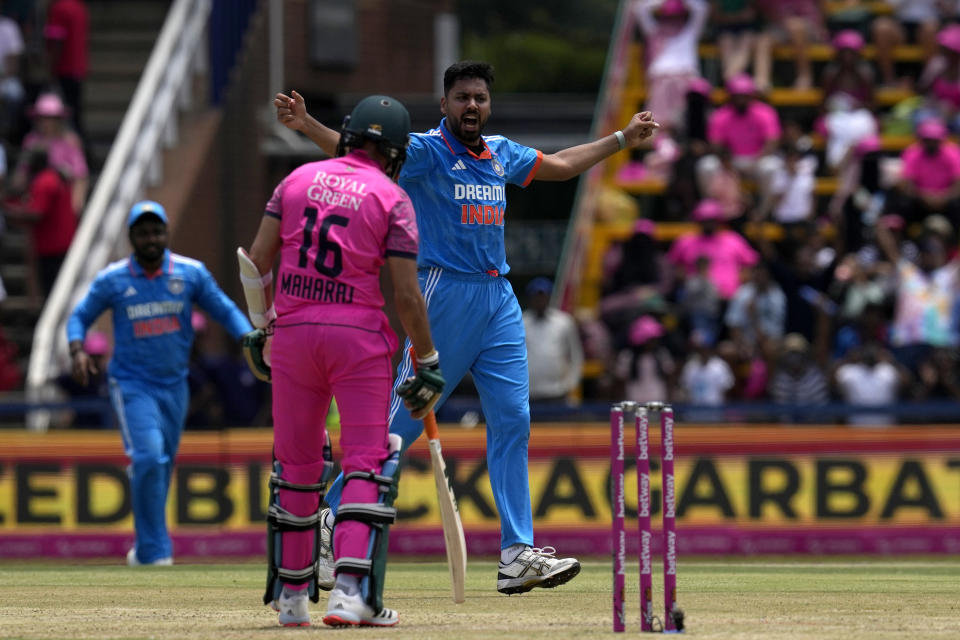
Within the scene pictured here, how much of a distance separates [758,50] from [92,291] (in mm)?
10814

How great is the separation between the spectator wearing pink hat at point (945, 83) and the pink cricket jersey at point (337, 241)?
13.9 m

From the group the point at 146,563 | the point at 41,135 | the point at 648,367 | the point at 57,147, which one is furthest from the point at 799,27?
the point at 146,563

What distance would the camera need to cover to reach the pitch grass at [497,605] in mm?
7578

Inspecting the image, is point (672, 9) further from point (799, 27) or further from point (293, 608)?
point (293, 608)

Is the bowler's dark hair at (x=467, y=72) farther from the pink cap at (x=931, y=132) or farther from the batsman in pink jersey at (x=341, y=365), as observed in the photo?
the pink cap at (x=931, y=132)

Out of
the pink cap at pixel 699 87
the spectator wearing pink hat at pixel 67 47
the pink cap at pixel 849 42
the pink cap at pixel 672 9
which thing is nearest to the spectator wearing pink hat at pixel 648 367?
the pink cap at pixel 699 87

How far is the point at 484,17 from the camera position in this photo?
51.8m

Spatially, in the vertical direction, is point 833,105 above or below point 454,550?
above

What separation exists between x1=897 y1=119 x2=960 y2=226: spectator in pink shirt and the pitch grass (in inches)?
275

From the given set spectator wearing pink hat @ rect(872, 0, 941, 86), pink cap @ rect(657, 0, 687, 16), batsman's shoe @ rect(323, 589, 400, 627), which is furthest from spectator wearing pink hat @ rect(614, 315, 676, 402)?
batsman's shoe @ rect(323, 589, 400, 627)

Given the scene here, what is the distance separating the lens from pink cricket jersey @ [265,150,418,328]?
7750mm

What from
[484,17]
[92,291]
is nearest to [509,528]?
[92,291]

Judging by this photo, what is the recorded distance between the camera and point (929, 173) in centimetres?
1936

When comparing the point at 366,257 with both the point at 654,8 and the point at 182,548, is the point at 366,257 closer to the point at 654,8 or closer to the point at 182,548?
the point at 182,548
